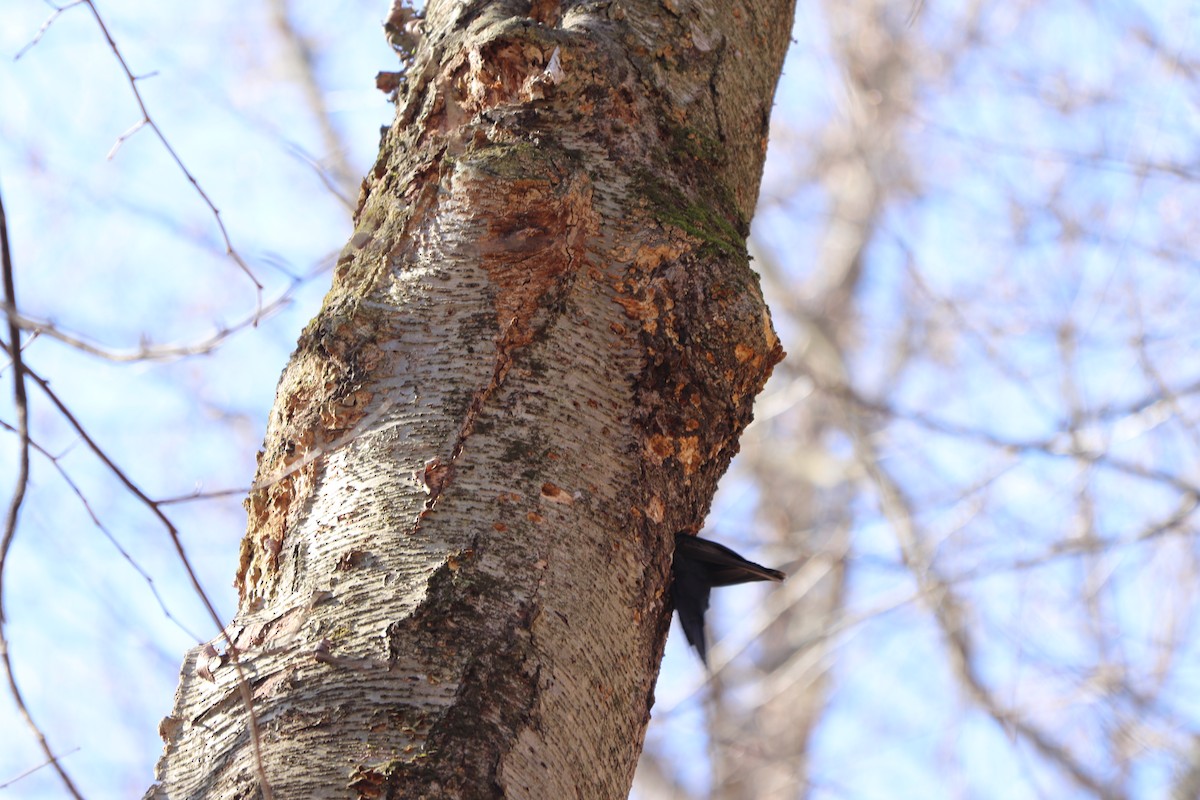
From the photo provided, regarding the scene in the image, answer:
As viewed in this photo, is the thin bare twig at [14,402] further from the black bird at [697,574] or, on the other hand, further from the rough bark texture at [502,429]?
the black bird at [697,574]

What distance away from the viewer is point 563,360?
1085 millimetres

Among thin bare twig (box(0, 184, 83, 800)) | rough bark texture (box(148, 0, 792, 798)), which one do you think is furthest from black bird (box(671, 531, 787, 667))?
thin bare twig (box(0, 184, 83, 800))

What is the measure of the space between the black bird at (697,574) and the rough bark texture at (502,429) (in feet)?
0.12

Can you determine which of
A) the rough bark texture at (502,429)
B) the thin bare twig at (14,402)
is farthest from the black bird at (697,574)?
the thin bare twig at (14,402)

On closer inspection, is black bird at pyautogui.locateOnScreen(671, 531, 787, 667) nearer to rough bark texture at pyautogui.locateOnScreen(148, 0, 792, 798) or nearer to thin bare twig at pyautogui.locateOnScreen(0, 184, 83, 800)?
rough bark texture at pyautogui.locateOnScreen(148, 0, 792, 798)

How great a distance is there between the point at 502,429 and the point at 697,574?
30cm

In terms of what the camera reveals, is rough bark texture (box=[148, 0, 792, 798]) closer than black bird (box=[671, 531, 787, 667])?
Yes

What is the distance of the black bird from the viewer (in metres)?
1.15

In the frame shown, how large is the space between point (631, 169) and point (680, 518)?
40 cm

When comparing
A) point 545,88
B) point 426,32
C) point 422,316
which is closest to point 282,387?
point 422,316

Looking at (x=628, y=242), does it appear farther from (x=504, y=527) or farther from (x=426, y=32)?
(x=426, y=32)

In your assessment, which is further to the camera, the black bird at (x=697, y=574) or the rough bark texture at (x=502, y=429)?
the black bird at (x=697, y=574)

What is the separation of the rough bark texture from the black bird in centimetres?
4

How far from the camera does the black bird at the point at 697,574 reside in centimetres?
115
